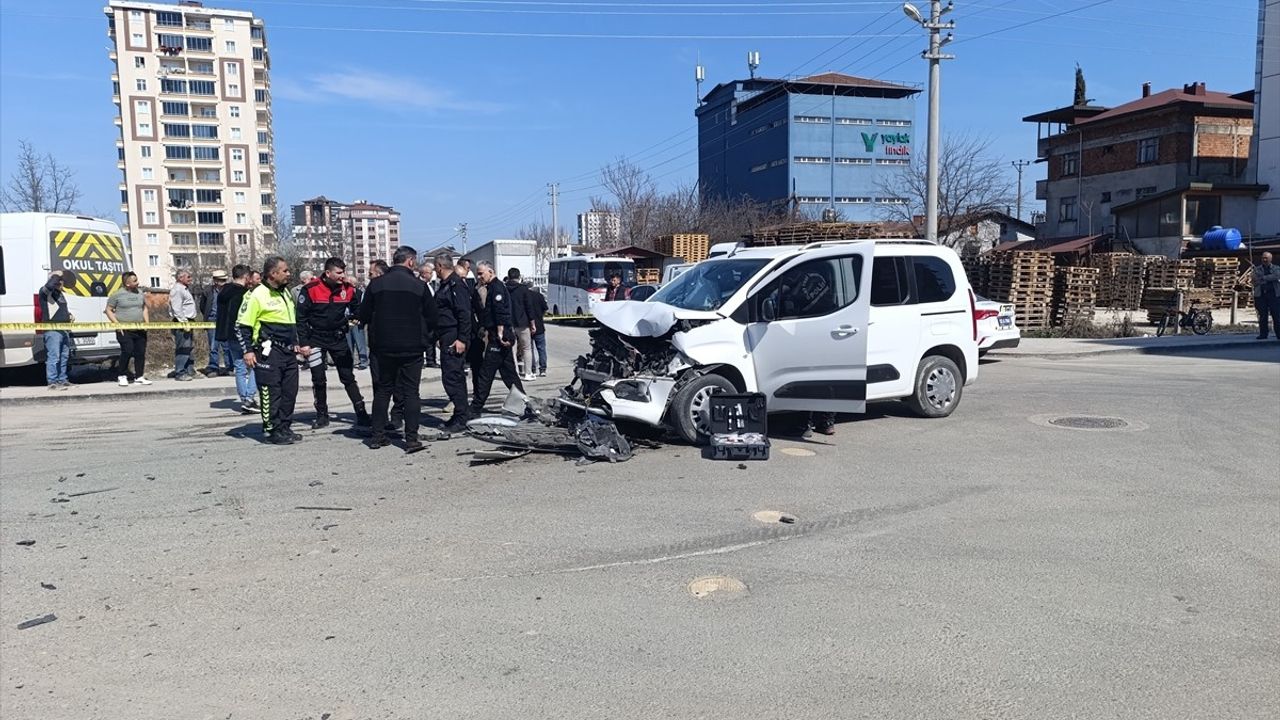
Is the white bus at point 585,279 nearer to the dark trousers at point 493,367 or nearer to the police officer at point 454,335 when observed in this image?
the dark trousers at point 493,367

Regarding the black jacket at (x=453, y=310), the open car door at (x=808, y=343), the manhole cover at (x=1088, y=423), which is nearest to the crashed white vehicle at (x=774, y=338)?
the open car door at (x=808, y=343)

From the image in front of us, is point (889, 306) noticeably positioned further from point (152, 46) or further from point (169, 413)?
point (152, 46)

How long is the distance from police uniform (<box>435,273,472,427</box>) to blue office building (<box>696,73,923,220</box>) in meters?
81.2

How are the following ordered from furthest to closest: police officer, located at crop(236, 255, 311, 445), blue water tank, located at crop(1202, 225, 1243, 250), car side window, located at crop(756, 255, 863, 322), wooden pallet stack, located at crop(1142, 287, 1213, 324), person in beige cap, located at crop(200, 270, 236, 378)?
blue water tank, located at crop(1202, 225, 1243, 250)
wooden pallet stack, located at crop(1142, 287, 1213, 324)
person in beige cap, located at crop(200, 270, 236, 378)
police officer, located at crop(236, 255, 311, 445)
car side window, located at crop(756, 255, 863, 322)

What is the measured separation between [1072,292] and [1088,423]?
48.6 feet

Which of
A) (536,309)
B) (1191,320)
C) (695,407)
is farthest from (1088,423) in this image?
(1191,320)

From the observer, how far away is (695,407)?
7.98 metres

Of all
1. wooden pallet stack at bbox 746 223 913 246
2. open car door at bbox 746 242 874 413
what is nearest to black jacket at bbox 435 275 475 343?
open car door at bbox 746 242 874 413

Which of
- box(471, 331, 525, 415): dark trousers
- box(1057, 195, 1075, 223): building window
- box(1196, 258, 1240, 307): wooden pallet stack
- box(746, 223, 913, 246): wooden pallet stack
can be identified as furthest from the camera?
box(1057, 195, 1075, 223): building window

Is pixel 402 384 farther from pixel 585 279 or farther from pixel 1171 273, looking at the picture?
pixel 1171 273

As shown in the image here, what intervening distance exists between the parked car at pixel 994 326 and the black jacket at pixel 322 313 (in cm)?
1052

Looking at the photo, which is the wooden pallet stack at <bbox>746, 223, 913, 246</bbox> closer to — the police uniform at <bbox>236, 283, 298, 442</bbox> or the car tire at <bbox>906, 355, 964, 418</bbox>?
the car tire at <bbox>906, 355, 964, 418</bbox>

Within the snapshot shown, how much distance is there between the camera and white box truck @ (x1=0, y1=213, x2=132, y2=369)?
13164 millimetres

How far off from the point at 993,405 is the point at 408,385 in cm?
702
